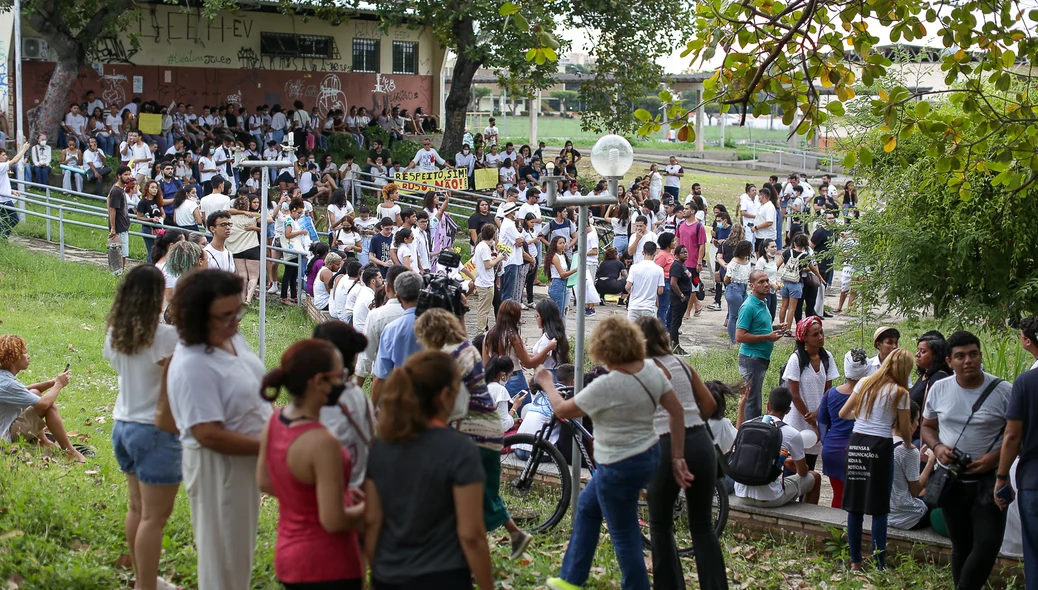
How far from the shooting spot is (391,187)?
15758 mm

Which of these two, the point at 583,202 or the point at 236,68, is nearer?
the point at 583,202

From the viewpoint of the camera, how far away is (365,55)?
31.9 metres

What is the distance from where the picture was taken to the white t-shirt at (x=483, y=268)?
13.6m

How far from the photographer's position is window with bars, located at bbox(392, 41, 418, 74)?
32725 mm

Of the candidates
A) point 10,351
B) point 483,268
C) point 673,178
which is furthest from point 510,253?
point 673,178

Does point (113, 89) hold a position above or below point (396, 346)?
above

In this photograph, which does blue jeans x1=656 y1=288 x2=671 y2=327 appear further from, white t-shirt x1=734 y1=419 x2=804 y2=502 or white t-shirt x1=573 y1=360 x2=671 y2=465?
white t-shirt x1=573 y1=360 x2=671 y2=465

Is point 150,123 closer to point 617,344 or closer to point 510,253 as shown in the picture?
point 510,253

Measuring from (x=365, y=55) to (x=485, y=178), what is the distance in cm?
943

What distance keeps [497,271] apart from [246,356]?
10.4 m

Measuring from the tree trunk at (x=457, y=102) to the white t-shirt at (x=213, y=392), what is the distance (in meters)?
23.0

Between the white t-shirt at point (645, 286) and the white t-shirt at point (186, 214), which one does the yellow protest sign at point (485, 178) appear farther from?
the white t-shirt at point (645, 286)

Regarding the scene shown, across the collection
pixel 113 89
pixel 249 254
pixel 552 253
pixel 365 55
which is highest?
pixel 365 55

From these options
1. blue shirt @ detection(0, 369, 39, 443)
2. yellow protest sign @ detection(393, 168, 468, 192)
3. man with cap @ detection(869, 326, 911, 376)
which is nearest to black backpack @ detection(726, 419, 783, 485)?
man with cap @ detection(869, 326, 911, 376)
